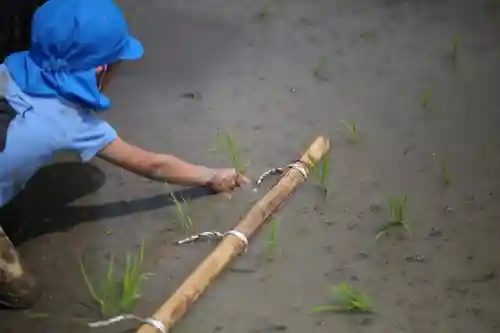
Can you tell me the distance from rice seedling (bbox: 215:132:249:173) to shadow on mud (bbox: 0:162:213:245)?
0.14 meters

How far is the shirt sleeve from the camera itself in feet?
6.33

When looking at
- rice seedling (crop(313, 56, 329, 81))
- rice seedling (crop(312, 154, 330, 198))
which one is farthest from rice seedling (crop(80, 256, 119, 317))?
rice seedling (crop(313, 56, 329, 81))

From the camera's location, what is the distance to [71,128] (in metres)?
1.92

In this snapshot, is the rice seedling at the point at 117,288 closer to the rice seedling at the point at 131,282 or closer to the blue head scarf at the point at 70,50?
the rice seedling at the point at 131,282

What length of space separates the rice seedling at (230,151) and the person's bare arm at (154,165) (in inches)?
5.2

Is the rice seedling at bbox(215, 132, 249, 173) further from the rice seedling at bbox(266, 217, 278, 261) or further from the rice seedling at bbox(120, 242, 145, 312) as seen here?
the rice seedling at bbox(120, 242, 145, 312)

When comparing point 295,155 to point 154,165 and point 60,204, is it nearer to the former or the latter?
point 154,165

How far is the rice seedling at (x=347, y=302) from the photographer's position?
1843mm

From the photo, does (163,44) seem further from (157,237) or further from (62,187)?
(157,237)

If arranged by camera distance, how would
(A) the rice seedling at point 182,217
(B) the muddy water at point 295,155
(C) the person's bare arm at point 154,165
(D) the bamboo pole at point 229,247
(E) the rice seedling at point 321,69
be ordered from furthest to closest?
(E) the rice seedling at point 321,69 < (A) the rice seedling at point 182,217 < (C) the person's bare arm at point 154,165 < (B) the muddy water at point 295,155 < (D) the bamboo pole at point 229,247

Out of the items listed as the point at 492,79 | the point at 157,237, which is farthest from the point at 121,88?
the point at 492,79

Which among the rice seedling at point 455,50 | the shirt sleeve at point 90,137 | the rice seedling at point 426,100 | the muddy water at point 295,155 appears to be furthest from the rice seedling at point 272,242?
the rice seedling at point 455,50

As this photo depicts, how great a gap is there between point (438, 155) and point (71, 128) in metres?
1.06

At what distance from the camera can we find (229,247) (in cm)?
196
